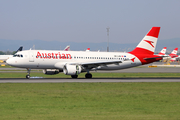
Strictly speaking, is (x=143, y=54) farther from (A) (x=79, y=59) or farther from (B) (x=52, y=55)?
(B) (x=52, y=55)

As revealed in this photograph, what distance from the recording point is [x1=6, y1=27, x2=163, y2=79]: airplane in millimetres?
42750

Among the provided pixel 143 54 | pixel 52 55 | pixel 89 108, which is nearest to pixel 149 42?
pixel 143 54

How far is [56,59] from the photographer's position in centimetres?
4378

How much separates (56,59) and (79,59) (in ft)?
13.0

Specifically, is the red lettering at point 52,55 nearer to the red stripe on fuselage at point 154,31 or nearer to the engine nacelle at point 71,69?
the engine nacelle at point 71,69

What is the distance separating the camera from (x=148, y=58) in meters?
48.7

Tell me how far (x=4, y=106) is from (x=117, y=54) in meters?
33.0

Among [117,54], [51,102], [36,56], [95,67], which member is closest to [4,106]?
[51,102]

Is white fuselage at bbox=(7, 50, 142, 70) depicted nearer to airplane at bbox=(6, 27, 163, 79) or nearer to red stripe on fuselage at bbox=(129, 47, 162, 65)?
airplane at bbox=(6, 27, 163, 79)

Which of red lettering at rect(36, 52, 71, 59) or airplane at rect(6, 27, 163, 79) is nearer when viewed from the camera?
airplane at rect(6, 27, 163, 79)

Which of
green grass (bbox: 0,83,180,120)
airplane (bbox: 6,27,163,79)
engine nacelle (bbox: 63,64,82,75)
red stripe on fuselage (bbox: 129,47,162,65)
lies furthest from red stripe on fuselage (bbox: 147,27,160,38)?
green grass (bbox: 0,83,180,120)

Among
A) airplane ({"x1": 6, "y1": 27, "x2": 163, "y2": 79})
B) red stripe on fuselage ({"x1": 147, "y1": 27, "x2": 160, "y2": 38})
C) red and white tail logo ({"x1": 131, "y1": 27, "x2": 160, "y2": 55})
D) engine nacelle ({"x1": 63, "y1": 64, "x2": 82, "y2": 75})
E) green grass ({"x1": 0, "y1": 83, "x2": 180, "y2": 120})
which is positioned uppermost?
red stripe on fuselage ({"x1": 147, "y1": 27, "x2": 160, "y2": 38})

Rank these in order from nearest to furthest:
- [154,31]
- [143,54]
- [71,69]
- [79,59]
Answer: [71,69]
[79,59]
[143,54]
[154,31]

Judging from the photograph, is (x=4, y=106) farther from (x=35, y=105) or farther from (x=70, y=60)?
(x=70, y=60)
